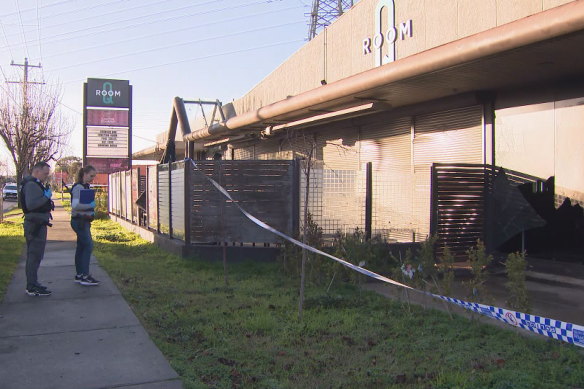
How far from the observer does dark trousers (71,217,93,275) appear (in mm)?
7801

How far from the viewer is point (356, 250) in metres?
7.82

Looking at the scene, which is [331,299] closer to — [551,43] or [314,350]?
[314,350]

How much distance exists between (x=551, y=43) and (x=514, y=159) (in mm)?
3351

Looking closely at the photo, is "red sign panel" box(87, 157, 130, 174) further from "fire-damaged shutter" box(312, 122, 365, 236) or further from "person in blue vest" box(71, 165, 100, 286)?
"person in blue vest" box(71, 165, 100, 286)

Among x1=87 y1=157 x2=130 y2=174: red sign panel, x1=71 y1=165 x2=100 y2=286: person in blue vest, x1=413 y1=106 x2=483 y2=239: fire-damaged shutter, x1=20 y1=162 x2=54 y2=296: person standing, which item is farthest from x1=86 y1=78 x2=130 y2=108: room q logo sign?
x1=20 y1=162 x2=54 y2=296: person standing

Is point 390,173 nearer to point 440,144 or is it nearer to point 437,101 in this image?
point 440,144

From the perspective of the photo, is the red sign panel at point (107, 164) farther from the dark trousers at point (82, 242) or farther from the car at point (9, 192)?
the car at point (9, 192)

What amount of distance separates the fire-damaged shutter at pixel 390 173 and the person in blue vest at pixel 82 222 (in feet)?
16.8

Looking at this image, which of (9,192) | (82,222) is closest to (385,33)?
(82,222)

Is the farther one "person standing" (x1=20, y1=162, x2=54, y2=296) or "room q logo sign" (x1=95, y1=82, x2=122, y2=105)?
"room q logo sign" (x1=95, y1=82, x2=122, y2=105)

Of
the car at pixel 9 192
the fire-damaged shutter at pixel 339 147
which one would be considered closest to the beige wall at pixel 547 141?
the fire-damaged shutter at pixel 339 147

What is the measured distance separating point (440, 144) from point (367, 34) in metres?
3.32

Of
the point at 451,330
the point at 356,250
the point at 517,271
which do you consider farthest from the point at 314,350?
the point at 356,250

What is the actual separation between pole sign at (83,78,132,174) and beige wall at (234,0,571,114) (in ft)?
18.2
